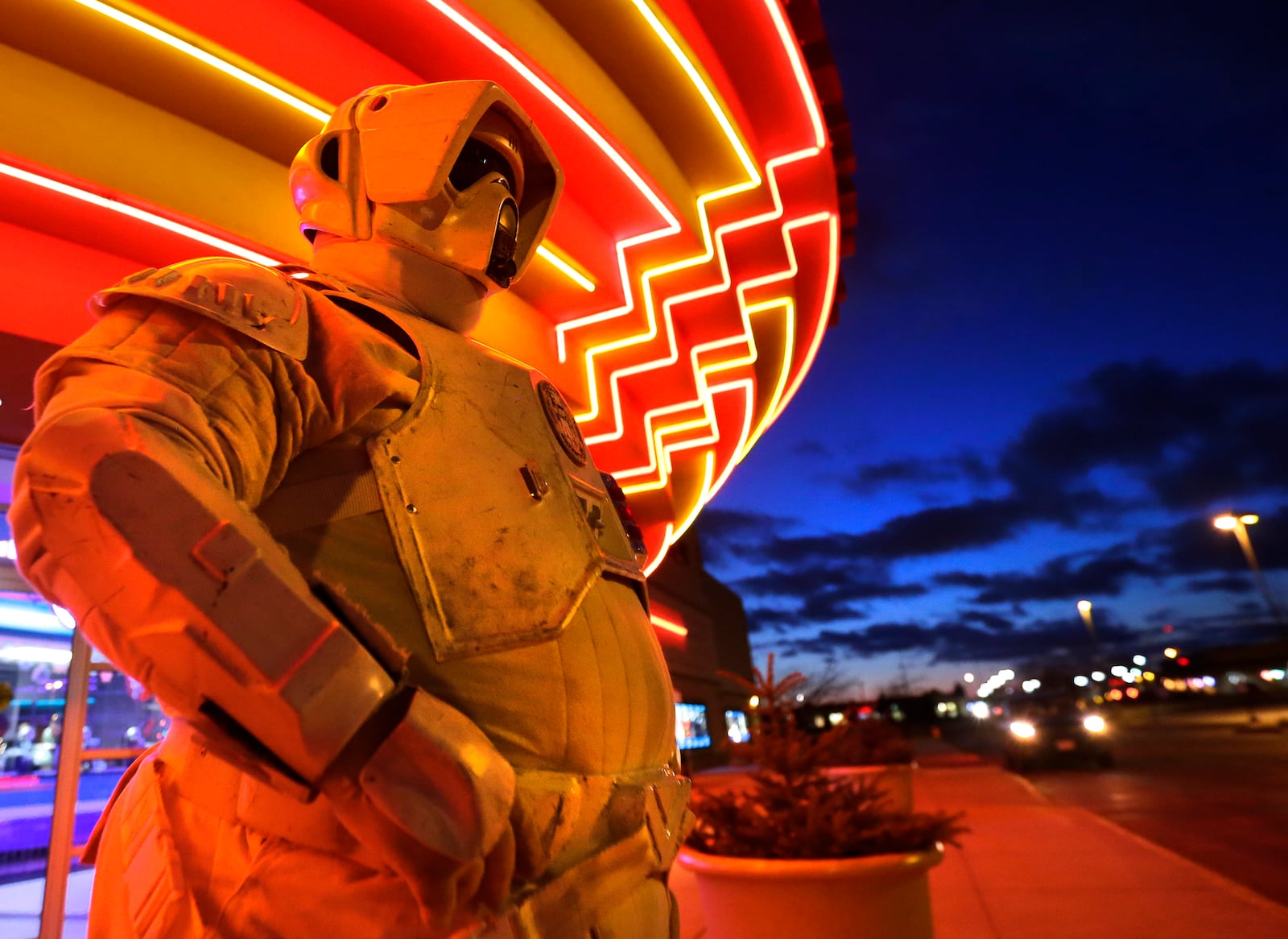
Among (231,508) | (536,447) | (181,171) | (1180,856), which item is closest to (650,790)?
(536,447)

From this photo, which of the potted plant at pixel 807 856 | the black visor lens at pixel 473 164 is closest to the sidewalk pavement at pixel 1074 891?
the potted plant at pixel 807 856

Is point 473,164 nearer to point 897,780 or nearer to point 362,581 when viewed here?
point 362,581

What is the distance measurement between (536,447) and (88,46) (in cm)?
247

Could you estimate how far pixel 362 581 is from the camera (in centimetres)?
120

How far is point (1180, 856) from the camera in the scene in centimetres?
602

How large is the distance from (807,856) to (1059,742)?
13107 millimetres

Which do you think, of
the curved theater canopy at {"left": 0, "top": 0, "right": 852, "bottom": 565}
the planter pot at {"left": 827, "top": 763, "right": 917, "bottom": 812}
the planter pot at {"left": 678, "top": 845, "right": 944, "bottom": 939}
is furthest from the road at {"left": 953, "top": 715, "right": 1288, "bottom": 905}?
the curved theater canopy at {"left": 0, "top": 0, "right": 852, "bottom": 565}

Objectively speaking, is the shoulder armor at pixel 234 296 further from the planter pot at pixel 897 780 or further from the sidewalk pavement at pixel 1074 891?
the planter pot at pixel 897 780

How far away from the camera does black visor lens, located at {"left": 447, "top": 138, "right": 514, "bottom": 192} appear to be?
66.5 inches

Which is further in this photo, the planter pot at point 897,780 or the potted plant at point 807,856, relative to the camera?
the planter pot at point 897,780

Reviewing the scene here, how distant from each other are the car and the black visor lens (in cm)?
1521

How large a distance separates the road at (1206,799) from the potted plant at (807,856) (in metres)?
3.47

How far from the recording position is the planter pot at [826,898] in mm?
2891

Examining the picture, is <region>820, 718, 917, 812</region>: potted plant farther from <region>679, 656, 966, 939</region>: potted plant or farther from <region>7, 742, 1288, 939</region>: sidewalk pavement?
<region>679, 656, 966, 939</region>: potted plant
